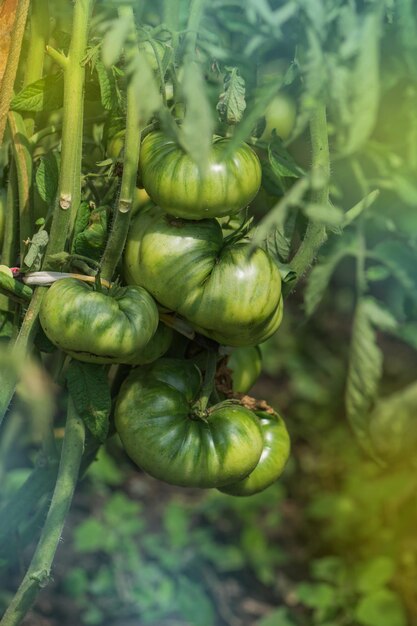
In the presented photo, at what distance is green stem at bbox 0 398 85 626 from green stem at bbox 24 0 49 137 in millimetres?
349

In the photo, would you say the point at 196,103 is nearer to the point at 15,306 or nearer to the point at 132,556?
the point at 15,306

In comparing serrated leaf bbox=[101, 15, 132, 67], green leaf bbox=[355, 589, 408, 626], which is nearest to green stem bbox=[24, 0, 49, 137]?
serrated leaf bbox=[101, 15, 132, 67]

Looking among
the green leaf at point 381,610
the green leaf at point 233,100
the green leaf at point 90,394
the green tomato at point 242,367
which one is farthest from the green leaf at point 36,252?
the green leaf at point 381,610

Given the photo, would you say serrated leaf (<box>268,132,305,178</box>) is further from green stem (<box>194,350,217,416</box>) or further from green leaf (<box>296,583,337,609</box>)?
green leaf (<box>296,583,337,609</box>)

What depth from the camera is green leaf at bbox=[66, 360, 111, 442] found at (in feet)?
3.09

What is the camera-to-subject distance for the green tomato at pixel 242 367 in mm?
1169

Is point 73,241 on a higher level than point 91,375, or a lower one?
higher

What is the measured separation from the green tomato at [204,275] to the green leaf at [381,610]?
1277 mm

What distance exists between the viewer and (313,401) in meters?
2.90

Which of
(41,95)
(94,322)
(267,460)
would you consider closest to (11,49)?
(41,95)

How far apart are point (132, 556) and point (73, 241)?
1373 millimetres

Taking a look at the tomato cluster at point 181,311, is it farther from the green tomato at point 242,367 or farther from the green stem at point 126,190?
the green tomato at point 242,367

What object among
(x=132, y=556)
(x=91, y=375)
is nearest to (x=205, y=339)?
(x=91, y=375)

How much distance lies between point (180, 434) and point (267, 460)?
0.52 feet
